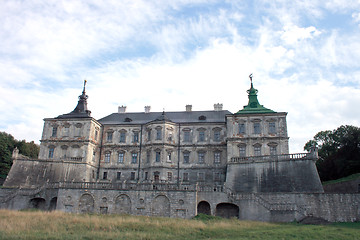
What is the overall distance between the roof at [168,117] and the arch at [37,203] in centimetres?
1477

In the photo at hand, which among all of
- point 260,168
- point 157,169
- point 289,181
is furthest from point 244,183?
point 157,169

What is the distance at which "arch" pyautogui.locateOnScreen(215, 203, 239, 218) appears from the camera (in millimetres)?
30719

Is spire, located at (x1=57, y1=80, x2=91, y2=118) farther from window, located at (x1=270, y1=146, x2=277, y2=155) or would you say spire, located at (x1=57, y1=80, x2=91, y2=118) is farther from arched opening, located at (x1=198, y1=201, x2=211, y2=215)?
window, located at (x1=270, y1=146, x2=277, y2=155)

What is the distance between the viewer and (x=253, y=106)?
42.2 m

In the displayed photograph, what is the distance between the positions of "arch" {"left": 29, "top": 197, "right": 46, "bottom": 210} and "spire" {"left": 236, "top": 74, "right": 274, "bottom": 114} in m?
25.2

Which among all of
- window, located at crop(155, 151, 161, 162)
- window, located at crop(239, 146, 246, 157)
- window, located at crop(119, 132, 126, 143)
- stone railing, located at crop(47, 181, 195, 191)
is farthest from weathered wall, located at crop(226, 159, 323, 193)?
window, located at crop(119, 132, 126, 143)

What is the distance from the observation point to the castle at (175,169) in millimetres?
30000

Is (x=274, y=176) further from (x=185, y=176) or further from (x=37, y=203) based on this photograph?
(x=37, y=203)

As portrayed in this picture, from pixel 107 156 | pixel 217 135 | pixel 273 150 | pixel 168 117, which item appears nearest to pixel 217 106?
pixel 217 135

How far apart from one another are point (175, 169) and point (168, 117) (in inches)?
324

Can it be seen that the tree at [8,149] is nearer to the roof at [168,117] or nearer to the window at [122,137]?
the roof at [168,117]

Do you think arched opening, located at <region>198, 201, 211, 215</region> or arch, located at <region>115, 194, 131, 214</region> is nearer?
arch, located at <region>115, 194, 131, 214</region>

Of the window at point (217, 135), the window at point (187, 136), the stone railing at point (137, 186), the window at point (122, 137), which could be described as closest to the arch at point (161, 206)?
the stone railing at point (137, 186)

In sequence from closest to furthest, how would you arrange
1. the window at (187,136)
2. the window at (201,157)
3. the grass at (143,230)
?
the grass at (143,230)
the window at (201,157)
the window at (187,136)
